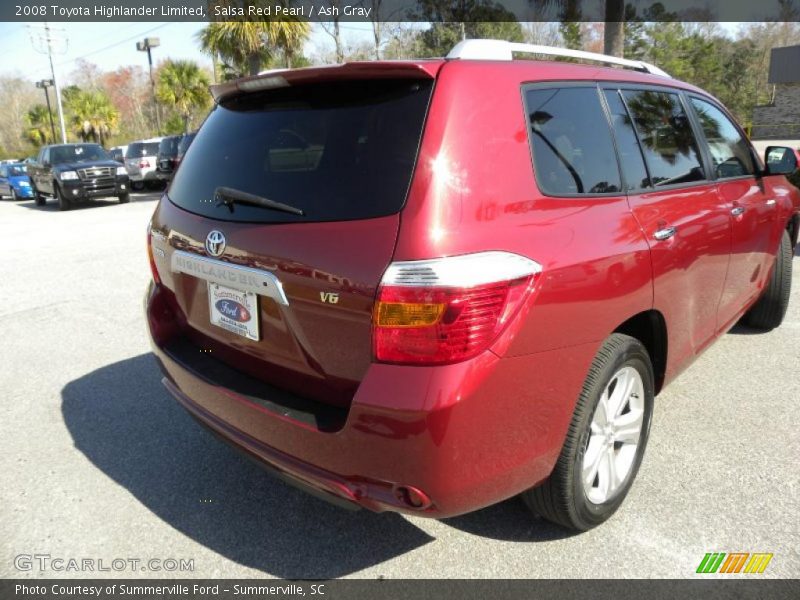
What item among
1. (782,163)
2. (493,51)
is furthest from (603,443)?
(782,163)

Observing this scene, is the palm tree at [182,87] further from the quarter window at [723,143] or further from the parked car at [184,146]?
the quarter window at [723,143]

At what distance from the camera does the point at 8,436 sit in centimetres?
347

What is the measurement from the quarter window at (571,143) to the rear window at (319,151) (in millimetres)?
485

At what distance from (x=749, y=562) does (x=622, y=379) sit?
2.68 ft

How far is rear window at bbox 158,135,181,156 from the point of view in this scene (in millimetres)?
19406

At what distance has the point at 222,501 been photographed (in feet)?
9.21

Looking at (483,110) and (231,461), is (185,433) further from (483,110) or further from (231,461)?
(483,110)

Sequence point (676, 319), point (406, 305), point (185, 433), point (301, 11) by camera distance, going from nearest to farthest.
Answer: point (406, 305) → point (676, 319) → point (185, 433) → point (301, 11)

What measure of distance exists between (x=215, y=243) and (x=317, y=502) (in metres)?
1.28

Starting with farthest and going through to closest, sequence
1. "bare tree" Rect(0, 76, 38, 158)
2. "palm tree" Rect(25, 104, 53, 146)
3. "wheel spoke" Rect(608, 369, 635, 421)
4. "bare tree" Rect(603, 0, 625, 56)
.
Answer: "bare tree" Rect(0, 76, 38, 158) < "palm tree" Rect(25, 104, 53, 146) < "bare tree" Rect(603, 0, 625, 56) < "wheel spoke" Rect(608, 369, 635, 421)

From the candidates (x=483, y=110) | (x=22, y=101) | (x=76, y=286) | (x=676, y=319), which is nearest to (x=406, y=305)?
(x=483, y=110)

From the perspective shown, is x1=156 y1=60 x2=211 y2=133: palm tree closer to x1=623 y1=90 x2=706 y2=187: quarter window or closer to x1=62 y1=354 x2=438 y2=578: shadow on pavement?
x1=62 y1=354 x2=438 y2=578: shadow on pavement
